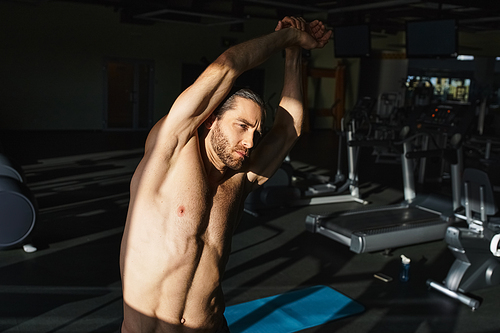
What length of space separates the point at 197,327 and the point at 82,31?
1076cm

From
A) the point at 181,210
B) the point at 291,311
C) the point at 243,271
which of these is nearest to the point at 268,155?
the point at 181,210

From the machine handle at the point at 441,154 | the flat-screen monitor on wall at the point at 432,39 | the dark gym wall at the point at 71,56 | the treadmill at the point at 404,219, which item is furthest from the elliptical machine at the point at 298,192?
the dark gym wall at the point at 71,56

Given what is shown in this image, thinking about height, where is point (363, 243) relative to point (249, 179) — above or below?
below

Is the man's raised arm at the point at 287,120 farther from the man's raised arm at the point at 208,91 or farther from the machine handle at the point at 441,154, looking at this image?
the machine handle at the point at 441,154

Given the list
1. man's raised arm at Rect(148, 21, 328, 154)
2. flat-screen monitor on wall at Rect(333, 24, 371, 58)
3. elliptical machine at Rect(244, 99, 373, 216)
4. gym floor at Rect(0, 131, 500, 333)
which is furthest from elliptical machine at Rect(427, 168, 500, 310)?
flat-screen monitor on wall at Rect(333, 24, 371, 58)

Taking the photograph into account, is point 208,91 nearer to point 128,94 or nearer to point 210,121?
point 210,121

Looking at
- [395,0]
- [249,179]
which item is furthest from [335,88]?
[249,179]

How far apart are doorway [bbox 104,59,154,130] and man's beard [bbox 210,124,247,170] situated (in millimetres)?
10751

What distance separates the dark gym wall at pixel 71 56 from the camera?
33.5 feet

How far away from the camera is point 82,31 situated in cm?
1084

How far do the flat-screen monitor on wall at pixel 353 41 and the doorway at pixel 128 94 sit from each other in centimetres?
585

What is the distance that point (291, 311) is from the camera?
302cm

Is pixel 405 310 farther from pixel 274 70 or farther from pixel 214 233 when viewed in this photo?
pixel 274 70

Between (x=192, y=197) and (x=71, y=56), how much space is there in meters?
10.7
